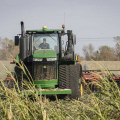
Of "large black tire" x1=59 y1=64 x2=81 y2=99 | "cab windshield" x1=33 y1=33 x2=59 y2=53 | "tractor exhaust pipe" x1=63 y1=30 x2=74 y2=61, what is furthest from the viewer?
"cab windshield" x1=33 y1=33 x2=59 y2=53

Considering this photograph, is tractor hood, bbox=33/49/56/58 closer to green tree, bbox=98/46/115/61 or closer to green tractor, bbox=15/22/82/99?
green tractor, bbox=15/22/82/99

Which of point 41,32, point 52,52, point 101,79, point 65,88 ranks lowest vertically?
point 65,88

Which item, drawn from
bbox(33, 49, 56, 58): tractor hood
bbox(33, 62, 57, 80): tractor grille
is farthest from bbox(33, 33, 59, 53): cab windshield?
bbox(33, 62, 57, 80): tractor grille

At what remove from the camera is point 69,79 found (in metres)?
7.73

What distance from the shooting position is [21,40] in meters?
7.87

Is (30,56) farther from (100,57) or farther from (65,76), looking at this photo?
(100,57)

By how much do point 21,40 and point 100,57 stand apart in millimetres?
51387

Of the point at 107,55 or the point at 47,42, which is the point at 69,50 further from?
the point at 107,55

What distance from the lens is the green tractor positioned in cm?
771

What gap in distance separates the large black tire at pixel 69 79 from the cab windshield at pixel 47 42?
833 mm

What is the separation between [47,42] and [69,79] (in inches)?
58.4

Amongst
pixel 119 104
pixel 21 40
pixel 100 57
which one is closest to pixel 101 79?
pixel 119 104

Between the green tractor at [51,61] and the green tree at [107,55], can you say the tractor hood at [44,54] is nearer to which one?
the green tractor at [51,61]

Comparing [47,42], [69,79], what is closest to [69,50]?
[47,42]
